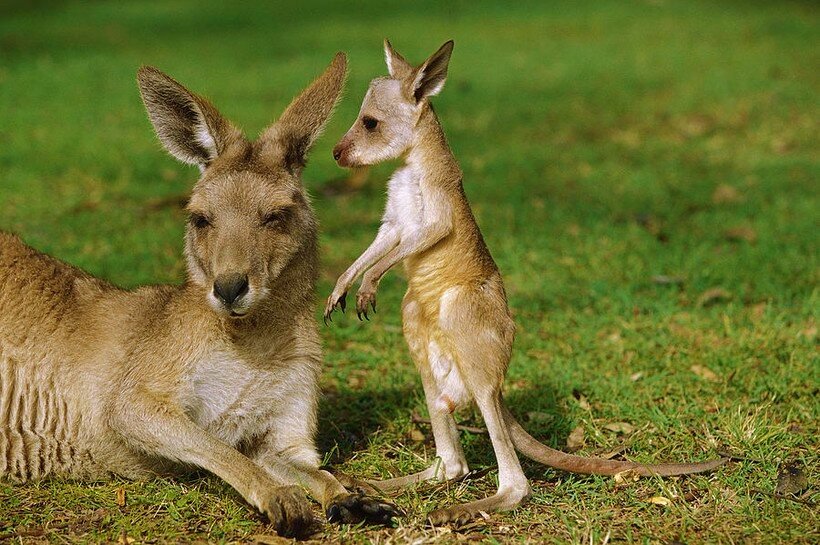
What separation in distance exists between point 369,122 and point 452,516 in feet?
4.01

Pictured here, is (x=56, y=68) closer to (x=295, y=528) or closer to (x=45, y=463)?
(x=45, y=463)

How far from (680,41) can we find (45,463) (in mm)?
9627

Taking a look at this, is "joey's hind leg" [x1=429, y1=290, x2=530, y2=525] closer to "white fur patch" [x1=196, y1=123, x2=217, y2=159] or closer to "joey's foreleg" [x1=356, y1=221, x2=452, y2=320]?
"joey's foreleg" [x1=356, y1=221, x2=452, y2=320]

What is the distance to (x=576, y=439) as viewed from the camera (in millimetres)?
3471

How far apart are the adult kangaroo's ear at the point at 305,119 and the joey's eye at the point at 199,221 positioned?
1.11 ft

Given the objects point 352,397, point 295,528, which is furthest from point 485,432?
point 295,528

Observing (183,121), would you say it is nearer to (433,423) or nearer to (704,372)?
(433,423)

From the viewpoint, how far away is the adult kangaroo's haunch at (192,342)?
2.95 m

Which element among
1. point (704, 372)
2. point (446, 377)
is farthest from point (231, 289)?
point (704, 372)

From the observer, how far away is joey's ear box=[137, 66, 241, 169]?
310 cm

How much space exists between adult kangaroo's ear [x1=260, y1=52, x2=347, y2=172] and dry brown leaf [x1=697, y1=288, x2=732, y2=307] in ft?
7.41

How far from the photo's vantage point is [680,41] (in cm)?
1120

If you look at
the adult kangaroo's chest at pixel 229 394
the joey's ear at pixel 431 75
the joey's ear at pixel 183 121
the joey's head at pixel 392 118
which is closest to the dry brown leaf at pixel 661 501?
the adult kangaroo's chest at pixel 229 394

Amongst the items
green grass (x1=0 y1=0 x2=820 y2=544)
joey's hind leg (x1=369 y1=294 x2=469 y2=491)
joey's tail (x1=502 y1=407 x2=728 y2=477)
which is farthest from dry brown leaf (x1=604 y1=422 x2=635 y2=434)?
joey's hind leg (x1=369 y1=294 x2=469 y2=491)
